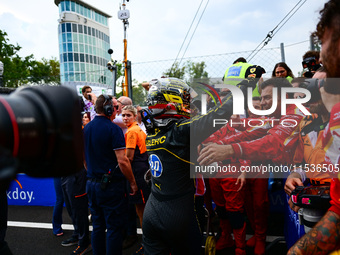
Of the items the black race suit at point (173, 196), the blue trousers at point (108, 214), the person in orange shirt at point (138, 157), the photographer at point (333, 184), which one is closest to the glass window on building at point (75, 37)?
the person in orange shirt at point (138, 157)

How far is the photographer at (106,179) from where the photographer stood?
2.77 meters

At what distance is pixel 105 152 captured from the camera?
9.32 feet

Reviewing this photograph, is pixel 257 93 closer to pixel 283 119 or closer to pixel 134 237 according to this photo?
pixel 283 119

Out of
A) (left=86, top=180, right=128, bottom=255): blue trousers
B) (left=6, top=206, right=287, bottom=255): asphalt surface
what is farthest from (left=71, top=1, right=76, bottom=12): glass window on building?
(left=86, top=180, right=128, bottom=255): blue trousers

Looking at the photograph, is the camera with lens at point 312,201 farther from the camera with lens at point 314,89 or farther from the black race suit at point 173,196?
the camera with lens at point 314,89

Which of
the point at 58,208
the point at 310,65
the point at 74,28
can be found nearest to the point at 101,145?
the point at 58,208

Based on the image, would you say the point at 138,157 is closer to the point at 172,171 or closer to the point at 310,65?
the point at 172,171

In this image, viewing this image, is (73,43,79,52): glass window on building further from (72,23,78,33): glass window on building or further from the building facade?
(72,23,78,33): glass window on building

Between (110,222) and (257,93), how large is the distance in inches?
90.2

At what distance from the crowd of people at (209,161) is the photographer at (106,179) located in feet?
0.04

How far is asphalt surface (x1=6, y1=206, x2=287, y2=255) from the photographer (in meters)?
3.41

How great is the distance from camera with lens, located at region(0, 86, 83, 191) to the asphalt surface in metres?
3.05

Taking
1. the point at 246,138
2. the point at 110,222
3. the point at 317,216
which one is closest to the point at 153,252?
the point at 110,222

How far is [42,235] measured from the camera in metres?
3.95
